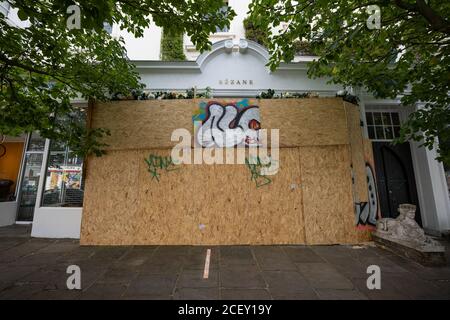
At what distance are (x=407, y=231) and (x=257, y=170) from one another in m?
3.89

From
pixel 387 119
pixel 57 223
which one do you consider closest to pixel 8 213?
pixel 57 223

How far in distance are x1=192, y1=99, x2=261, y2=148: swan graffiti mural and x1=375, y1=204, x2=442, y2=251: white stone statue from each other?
4.07 m

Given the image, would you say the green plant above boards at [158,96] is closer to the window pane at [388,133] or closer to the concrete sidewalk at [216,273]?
the concrete sidewalk at [216,273]

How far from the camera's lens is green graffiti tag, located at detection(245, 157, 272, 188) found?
5.86 m

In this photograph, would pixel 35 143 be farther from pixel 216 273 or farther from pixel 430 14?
pixel 430 14

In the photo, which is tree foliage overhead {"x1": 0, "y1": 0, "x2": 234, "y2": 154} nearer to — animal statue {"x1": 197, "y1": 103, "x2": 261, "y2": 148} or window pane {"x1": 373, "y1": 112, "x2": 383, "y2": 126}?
animal statue {"x1": 197, "y1": 103, "x2": 261, "y2": 148}

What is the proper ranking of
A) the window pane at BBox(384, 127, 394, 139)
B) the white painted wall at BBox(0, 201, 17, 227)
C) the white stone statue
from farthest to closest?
the white painted wall at BBox(0, 201, 17, 227), the window pane at BBox(384, 127, 394, 139), the white stone statue

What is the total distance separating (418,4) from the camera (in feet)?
11.6

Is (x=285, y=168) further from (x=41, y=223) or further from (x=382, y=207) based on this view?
(x=41, y=223)

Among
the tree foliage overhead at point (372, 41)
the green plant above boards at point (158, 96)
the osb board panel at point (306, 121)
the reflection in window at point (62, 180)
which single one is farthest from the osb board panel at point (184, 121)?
the reflection in window at point (62, 180)

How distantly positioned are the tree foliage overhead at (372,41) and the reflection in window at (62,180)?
23.4ft

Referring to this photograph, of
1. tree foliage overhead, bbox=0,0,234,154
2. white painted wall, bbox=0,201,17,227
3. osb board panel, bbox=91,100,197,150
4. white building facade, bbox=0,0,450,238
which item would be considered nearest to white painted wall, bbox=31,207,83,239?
white building facade, bbox=0,0,450,238

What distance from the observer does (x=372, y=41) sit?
488 cm
